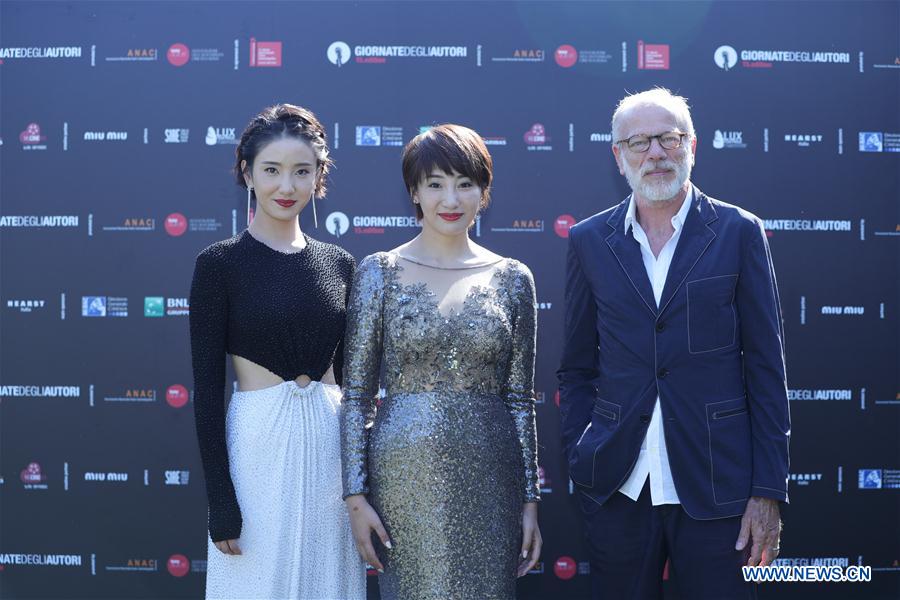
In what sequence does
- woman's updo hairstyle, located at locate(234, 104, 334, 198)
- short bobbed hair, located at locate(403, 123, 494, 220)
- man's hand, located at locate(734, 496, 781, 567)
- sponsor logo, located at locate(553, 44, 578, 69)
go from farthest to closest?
sponsor logo, located at locate(553, 44, 578, 69)
woman's updo hairstyle, located at locate(234, 104, 334, 198)
short bobbed hair, located at locate(403, 123, 494, 220)
man's hand, located at locate(734, 496, 781, 567)

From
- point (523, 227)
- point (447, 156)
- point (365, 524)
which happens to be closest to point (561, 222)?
point (523, 227)

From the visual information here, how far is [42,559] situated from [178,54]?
253 cm

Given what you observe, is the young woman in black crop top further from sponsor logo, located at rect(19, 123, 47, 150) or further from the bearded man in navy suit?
sponsor logo, located at rect(19, 123, 47, 150)

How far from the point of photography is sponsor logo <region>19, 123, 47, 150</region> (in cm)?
380

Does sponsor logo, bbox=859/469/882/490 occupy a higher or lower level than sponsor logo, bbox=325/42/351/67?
lower

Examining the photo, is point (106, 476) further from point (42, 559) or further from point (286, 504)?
point (286, 504)

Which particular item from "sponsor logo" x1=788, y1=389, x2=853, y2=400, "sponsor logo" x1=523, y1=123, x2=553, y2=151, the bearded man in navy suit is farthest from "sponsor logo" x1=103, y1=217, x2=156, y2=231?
"sponsor logo" x1=788, y1=389, x2=853, y2=400

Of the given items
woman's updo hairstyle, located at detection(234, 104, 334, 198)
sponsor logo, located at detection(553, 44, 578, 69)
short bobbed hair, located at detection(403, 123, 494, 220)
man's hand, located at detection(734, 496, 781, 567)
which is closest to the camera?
man's hand, located at detection(734, 496, 781, 567)

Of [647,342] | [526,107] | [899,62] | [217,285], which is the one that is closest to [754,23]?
[899,62]

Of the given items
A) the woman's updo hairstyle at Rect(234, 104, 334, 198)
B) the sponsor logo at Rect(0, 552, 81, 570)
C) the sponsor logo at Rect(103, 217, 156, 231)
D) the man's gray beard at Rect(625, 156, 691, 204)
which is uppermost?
the woman's updo hairstyle at Rect(234, 104, 334, 198)

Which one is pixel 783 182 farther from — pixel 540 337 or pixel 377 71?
pixel 377 71

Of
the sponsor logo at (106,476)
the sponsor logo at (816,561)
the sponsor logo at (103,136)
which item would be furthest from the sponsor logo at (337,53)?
the sponsor logo at (816,561)

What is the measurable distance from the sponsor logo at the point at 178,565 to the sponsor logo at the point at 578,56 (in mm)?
2993

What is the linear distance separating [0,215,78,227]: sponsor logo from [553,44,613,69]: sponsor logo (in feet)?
8.13
